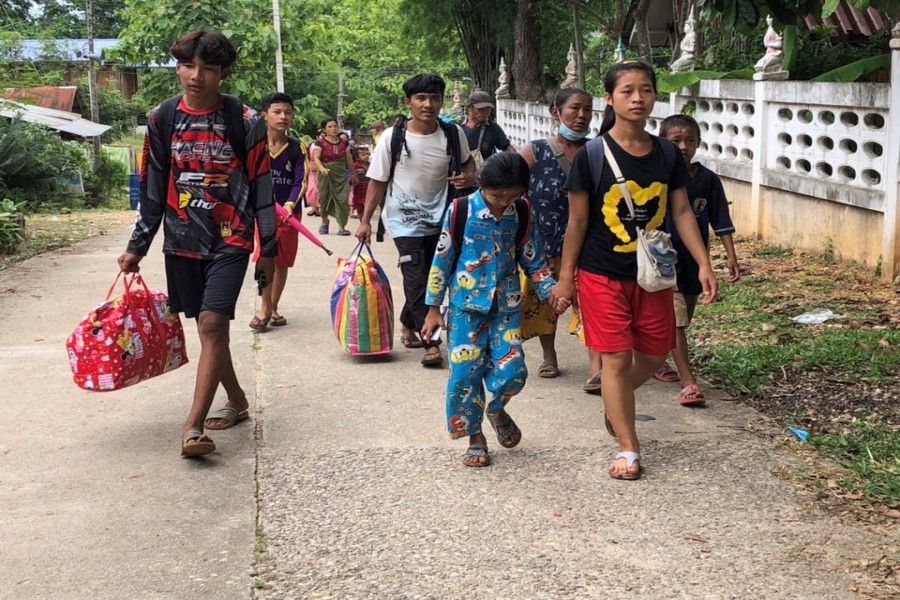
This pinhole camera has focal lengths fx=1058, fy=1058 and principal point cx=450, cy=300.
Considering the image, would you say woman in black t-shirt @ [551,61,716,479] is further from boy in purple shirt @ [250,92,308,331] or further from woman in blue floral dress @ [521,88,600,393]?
boy in purple shirt @ [250,92,308,331]

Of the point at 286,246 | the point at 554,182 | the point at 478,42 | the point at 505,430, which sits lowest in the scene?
the point at 505,430

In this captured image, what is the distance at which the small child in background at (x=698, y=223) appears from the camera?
18.2 ft

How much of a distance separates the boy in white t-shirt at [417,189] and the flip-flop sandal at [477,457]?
187cm

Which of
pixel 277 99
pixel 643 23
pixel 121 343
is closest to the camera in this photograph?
pixel 121 343

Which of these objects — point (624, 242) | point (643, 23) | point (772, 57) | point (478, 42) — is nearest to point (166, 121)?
point (624, 242)

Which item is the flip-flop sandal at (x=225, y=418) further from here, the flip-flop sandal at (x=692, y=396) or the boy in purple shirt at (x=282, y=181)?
the boy in purple shirt at (x=282, y=181)

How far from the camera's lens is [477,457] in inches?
189

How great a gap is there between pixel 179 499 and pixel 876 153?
6.26m

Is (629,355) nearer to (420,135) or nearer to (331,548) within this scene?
(331,548)

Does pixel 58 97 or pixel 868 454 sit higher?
pixel 58 97

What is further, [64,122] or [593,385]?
[64,122]

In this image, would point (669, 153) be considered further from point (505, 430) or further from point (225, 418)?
point (225, 418)

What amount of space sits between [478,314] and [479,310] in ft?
0.12

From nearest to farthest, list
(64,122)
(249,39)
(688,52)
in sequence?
(688,52) < (249,39) < (64,122)
